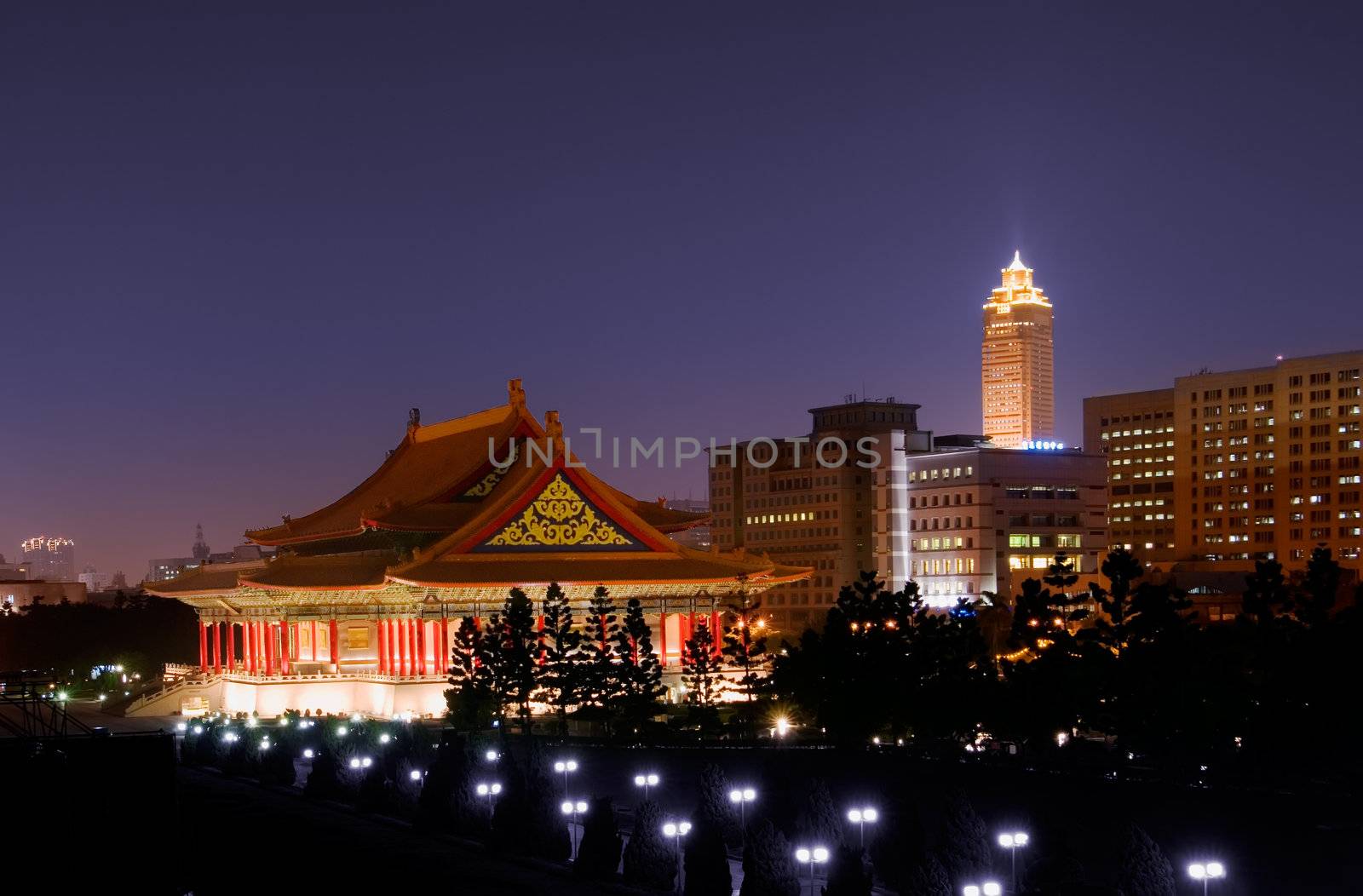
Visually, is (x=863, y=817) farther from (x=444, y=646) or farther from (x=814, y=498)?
(x=814, y=498)

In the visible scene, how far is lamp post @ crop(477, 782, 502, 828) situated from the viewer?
4159 centimetres

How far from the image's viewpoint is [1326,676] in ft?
149

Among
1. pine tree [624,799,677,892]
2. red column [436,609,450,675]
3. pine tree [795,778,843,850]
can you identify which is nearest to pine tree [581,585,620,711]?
red column [436,609,450,675]

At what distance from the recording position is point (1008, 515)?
12988 centimetres

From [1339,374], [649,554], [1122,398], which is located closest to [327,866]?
[649,554]

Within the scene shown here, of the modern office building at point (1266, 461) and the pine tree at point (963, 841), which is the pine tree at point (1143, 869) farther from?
the modern office building at point (1266, 461)

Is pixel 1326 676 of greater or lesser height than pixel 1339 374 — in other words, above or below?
below

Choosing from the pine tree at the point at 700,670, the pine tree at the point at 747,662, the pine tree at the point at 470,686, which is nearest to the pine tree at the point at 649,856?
the pine tree at the point at 470,686

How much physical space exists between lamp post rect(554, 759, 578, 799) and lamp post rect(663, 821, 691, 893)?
9117 millimetres

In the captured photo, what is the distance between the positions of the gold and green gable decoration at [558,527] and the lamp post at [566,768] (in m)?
19.3

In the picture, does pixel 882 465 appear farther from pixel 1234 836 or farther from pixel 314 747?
pixel 1234 836

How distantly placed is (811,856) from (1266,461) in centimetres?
13410

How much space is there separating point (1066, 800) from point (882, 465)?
9580cm

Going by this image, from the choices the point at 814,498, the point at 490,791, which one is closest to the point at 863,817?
the point at 490,791
